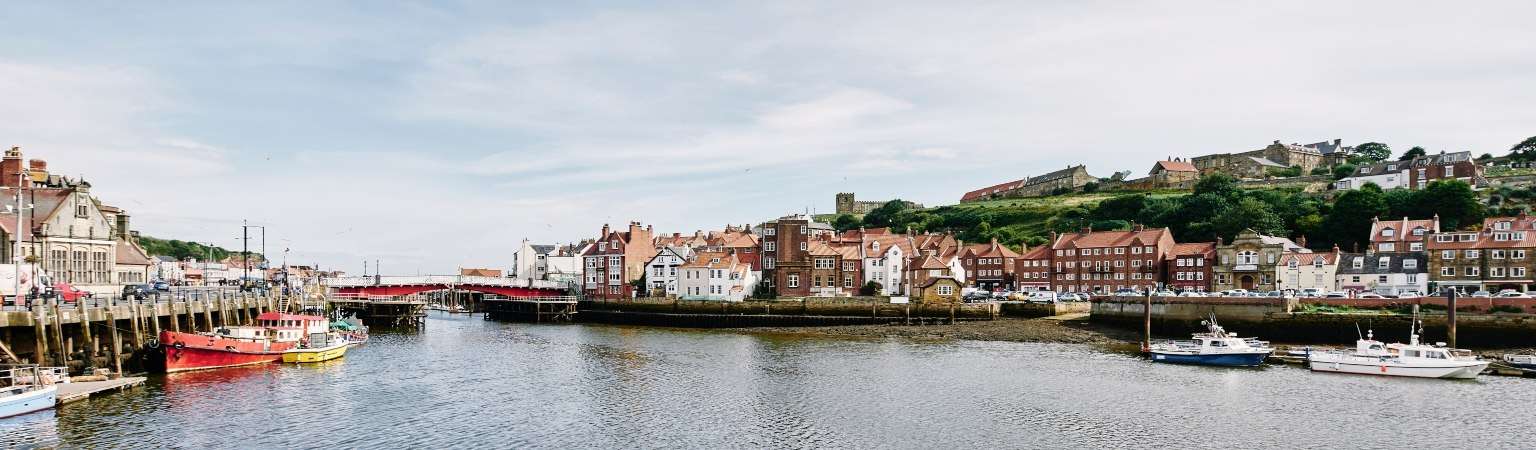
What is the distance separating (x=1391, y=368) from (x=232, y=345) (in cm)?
5674

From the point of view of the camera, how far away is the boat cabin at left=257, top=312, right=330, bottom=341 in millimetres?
50969

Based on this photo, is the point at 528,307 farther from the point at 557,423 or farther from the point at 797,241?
the point at 557,423

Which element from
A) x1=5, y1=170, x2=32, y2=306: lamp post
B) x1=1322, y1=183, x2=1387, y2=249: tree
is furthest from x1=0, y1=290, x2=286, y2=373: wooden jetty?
x1=1322, y1=183, x2=1387, y2=249: tree

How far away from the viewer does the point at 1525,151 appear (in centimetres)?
16200

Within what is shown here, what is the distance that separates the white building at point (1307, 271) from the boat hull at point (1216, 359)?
129 feet

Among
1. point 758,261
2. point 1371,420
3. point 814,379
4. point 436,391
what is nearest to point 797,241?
point 758,261

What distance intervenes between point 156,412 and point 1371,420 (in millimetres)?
44125

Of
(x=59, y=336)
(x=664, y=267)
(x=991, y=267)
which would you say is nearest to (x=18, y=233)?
(x=59, y=336)

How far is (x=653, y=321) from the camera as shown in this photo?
293 feet

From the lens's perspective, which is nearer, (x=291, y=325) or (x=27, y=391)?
(x=27, y=391)

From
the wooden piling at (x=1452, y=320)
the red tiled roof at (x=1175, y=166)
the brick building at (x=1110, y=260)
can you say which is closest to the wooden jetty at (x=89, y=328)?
the wooden piling at (x=1452, y=320)

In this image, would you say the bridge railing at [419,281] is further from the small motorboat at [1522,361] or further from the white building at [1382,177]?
the white building at [1382,177]

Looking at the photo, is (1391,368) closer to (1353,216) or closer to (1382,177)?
(1353,216)

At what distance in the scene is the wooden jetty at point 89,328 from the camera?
37.6 meters
